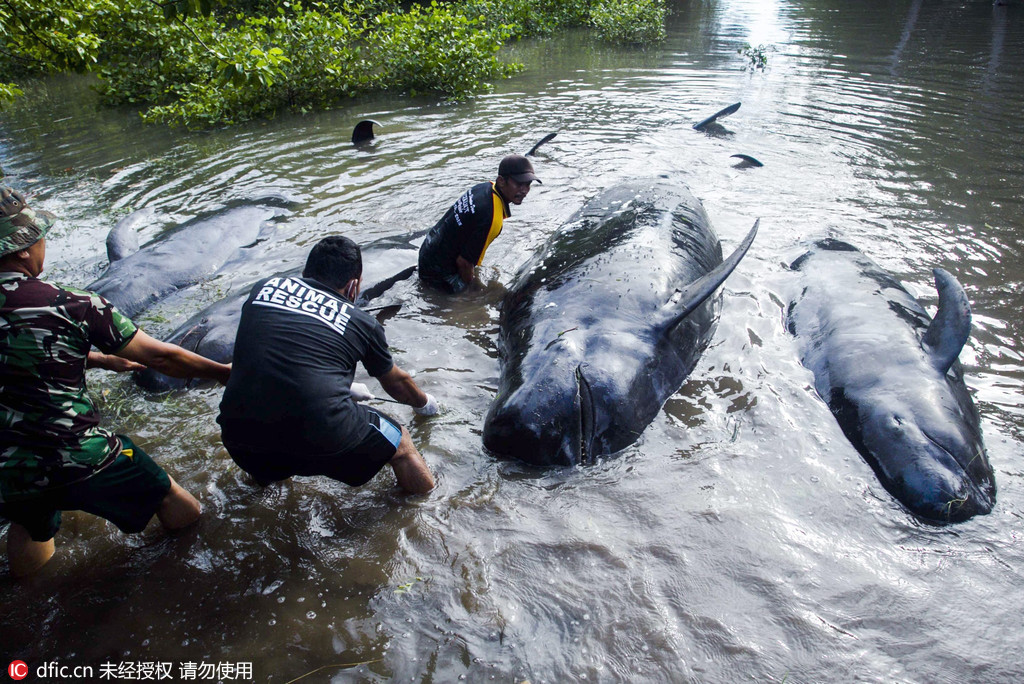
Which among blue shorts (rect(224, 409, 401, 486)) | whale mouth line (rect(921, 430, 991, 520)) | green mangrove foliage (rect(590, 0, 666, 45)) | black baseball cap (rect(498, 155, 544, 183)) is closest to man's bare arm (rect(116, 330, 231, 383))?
blue shorts (rect(224, 409, 401, 486))

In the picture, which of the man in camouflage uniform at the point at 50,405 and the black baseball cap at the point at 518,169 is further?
the black baseball cap at the point at 518,169

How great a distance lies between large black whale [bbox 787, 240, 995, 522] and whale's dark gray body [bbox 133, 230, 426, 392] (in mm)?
3687

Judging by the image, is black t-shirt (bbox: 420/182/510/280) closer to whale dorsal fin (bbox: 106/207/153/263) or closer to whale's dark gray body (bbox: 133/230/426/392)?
whale's dark gray body (bbox: 133/230/426/392)

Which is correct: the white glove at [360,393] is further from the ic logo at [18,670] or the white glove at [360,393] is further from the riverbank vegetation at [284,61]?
the riverbank vegetation at [284,61]

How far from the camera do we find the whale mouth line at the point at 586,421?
11.6 ft

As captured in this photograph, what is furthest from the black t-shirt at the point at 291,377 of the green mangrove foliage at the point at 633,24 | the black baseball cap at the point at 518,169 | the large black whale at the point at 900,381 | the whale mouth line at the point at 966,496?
the green mangrove foliage at the point at 633,24

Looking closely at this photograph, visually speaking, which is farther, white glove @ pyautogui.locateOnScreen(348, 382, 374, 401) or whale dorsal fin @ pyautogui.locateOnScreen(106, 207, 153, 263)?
whale dorsal fin @ pyautogui.locateOnScreen(106, 207, 153, 263)

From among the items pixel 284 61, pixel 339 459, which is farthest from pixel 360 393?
pixel 284 61

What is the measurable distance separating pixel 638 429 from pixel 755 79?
1196 cm

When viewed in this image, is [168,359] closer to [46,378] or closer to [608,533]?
[46,378]

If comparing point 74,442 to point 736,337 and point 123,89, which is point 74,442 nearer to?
point 736,337

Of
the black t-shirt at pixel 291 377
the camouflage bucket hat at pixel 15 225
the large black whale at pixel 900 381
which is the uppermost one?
the camouflage bucket hat at pixel 15 225

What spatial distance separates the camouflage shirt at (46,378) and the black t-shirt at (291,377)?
0.54m

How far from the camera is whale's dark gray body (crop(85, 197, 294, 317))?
579 centimetres
